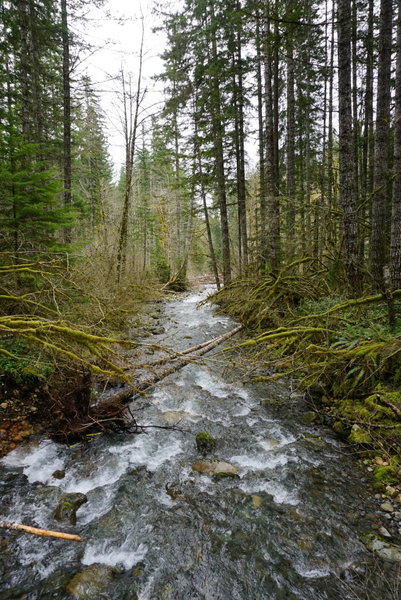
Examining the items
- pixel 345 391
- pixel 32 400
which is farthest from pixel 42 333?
pixel 345 391

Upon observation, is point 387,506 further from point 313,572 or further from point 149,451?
point 149,451

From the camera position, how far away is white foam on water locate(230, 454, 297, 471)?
3871mm

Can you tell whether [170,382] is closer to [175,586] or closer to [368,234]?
[175,586]

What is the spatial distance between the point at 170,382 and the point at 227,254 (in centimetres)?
944

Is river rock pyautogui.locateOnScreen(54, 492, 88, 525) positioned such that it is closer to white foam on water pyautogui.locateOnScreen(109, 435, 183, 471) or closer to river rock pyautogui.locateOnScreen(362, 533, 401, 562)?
white foam on water pyautogui.locateOnScreen(109, 435, 183, 471)

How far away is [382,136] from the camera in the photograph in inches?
283

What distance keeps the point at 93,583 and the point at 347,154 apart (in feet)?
26.0

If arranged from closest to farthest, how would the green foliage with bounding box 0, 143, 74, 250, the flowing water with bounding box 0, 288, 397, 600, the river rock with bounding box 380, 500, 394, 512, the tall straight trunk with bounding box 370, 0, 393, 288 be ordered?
the flowing water with bounding box 0, 288, 397, 600, the river rock with bounding box 380, 500, 394, 512, the green foliage with bounding box 0, 143, 74, 250, the tall straight trunk with bounding box 370, 0, 393, 288

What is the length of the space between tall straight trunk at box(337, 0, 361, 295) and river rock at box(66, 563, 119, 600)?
6469mm

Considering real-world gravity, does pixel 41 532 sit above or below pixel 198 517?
above

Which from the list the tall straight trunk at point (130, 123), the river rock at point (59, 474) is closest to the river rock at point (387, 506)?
the river rock at point (59, 474)

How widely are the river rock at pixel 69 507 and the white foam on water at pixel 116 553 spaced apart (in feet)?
1.40

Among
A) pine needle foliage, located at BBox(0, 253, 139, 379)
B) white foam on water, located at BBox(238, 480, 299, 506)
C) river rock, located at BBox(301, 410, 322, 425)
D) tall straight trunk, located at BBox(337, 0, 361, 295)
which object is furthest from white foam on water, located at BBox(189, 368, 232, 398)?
tall straight trunk, located at BBox(337, 0, 361, 295)

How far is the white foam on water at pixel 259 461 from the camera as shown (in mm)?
3871
